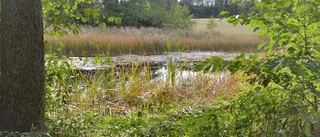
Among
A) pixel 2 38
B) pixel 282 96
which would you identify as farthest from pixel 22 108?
pixel 282 96

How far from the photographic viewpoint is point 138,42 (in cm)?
1002

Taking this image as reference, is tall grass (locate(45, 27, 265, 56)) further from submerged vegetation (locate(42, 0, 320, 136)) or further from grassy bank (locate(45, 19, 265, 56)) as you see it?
submerged vegetation (locate(42, 0, 320, 136))

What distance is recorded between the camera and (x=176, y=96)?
13.1 feet

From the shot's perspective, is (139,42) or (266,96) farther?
(139,42)

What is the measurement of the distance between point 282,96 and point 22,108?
140cm

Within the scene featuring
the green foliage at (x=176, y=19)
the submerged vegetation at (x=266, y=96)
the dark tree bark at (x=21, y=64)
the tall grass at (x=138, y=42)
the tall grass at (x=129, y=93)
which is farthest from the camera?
the green foliage at (x=176, y=19)

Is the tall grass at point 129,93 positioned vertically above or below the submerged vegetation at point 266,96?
below

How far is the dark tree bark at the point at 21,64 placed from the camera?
1806mm

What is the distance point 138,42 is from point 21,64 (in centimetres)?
823

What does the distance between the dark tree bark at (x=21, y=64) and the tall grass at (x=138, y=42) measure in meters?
5.42

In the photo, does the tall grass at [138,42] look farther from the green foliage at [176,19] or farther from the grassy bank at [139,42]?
the green foliage at [176,19]

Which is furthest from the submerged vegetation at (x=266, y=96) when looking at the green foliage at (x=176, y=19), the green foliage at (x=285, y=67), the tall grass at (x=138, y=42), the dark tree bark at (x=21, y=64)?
the green foliage at (x=176, y=19)

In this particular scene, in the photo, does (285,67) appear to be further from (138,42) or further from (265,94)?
(138,42)

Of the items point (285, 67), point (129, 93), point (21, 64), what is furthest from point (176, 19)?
point (285, 67)
